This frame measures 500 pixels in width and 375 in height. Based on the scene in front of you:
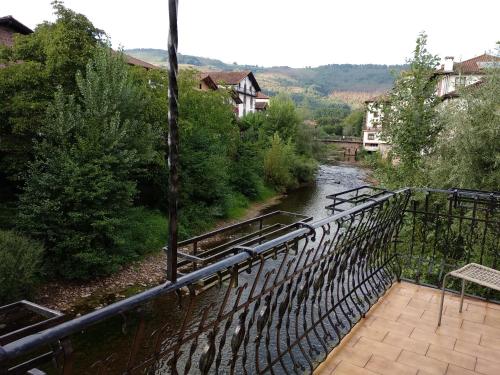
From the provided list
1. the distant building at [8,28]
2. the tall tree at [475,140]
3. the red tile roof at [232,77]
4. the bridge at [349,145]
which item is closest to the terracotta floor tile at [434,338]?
the tall tree at [475,140]

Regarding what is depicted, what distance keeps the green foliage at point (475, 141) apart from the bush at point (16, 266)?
1062 centimetres

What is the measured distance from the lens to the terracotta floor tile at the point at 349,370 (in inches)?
102

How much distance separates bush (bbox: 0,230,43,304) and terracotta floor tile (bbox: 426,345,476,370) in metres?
8.40

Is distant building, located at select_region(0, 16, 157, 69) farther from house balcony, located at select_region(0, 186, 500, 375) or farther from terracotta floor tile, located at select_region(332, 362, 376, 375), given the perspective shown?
terracotta floor tile, located at select_region(332, 362, 376, 375)

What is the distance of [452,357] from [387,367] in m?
0.59

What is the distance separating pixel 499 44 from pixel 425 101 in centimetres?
320

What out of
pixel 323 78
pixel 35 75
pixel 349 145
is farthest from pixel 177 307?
pixel 323 78

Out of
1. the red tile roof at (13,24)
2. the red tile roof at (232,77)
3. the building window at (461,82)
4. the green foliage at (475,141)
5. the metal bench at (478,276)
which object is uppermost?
the red tile roof at (232,77)

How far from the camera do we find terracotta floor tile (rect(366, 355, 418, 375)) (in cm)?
264

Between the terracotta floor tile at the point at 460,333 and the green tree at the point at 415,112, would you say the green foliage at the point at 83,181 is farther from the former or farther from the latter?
the terracotta floor tile at the point at 460,333

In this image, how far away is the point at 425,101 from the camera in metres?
12.9

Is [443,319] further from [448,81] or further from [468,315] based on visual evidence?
[448,81]

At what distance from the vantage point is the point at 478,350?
2992mm

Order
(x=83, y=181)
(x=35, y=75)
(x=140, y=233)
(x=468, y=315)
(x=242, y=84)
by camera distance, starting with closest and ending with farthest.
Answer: (x=468, y=315) < (x=83, y=181) < (x=35, y=75) < (x=140, y=233) < (x=242, y=84)
